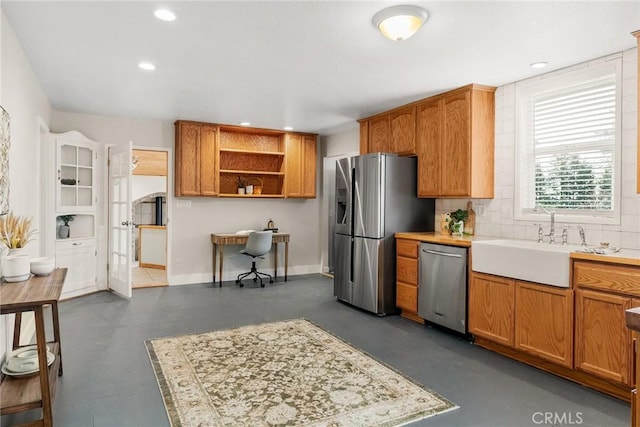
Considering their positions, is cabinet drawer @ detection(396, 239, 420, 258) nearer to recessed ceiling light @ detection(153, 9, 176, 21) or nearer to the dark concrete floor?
the dark concrete floor

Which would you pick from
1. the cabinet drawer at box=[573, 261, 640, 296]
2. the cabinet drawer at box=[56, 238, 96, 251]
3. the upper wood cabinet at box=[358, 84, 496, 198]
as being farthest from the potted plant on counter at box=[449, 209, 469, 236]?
the cabinet drawer at box=[56, 238, 96, 251]

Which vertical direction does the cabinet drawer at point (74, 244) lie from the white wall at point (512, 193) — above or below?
below

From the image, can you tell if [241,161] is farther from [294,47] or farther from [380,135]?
[294,47]

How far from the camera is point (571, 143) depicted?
352 centimetres

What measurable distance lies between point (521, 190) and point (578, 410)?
2.06 m

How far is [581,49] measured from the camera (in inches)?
121

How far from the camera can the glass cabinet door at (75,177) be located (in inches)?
201

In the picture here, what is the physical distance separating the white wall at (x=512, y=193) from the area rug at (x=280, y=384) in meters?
1.93

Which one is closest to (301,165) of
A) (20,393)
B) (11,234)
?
(11,234)

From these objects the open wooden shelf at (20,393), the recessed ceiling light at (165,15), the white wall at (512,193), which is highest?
the recessed ceiling light at (165,15)

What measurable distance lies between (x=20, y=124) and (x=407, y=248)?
12.1 ft

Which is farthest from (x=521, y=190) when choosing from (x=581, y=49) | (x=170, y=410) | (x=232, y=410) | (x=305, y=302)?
(x=170, y=410)

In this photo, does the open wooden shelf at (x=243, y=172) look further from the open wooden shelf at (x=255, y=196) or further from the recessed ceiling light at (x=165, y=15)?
the recessed ceiling light at (x=165, y=15)

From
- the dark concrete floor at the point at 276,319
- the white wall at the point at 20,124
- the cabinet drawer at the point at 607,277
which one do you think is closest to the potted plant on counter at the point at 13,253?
the white wall at the point at 20,124
